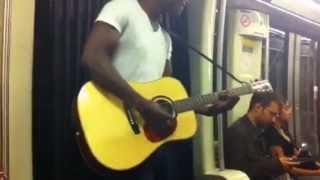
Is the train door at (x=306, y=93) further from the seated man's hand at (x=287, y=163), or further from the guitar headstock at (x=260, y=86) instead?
the guitar headstock at (x=260, y=86)

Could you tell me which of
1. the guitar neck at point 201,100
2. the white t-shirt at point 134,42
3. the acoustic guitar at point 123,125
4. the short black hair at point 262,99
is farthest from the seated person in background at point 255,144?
the white t-shirt at point 134,42

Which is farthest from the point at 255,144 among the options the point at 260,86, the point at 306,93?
the point at 306,93

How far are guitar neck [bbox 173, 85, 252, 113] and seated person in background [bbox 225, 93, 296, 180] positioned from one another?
0.16m

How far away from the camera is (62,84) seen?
4.53 ft

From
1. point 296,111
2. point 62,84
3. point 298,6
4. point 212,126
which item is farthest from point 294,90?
point 62,84

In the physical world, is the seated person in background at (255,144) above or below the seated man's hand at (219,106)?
below

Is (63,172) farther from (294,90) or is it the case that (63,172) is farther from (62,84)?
(294,90)

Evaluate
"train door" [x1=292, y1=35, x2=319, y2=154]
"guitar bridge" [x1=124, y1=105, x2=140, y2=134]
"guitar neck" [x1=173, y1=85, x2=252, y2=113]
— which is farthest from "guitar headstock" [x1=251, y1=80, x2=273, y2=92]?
"train door" [x1=292, y1=35, x2=319, y2=154]

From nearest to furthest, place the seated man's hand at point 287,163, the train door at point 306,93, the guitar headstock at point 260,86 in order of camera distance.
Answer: the guitar headstock at point 260,86
the seated man's hand at point 287,163
the train door at point 306,93

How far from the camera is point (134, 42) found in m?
1.48

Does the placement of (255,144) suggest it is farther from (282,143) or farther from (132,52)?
(132,52)

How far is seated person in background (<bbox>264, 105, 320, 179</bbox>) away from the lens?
7.22ft

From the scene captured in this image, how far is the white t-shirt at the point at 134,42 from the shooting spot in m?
1.42

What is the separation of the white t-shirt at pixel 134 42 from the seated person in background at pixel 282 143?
A: 0.88 meters
